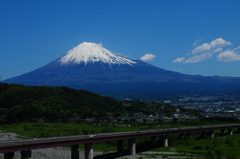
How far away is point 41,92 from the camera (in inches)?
4336

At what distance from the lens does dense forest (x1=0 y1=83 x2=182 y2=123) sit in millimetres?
89438

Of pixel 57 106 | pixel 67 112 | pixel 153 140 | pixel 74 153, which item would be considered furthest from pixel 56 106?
pixel 74 153

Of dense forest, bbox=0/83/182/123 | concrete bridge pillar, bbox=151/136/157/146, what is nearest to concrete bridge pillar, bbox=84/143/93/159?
concrete bridge pillar, bbox=151/136/157/146

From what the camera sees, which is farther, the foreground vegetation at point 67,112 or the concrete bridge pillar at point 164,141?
the foreground vegetation at point 67,112

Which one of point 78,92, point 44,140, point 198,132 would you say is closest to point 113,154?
point 44,140

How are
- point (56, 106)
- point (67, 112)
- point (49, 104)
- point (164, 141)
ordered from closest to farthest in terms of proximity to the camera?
1. point (164, 141)
2. point (67, 112)
3. point (56, 106)
4. point (49, 104)

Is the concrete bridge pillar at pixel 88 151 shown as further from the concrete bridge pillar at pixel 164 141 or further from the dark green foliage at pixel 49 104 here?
the dark green foliage at pixel 49 104

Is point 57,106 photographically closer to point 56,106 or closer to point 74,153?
point 56,106

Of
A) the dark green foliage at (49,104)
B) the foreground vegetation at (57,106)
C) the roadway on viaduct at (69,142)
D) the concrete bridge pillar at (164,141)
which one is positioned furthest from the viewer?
the dark green foliage at (49,104)

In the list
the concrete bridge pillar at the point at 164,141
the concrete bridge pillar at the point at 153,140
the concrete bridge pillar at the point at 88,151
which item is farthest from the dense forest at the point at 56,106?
the concrete bridge pillar at the point at 88,151

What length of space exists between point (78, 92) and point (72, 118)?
91.4 ft

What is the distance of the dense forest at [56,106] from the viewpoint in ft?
293

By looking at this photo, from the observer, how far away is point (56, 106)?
97.4 m

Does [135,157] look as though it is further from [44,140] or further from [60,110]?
[60,110]
